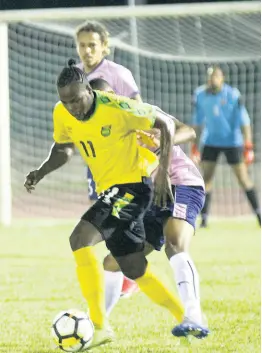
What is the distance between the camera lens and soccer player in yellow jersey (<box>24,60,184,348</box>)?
176 inches

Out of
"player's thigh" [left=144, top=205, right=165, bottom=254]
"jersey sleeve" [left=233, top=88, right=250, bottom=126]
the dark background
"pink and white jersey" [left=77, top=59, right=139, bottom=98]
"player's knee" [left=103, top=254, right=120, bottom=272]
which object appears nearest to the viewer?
"player's thigh" [left=144, top=205, right=165, bottom=254]

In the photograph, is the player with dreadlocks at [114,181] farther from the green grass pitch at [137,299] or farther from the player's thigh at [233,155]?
the player's thigh at [233,155]

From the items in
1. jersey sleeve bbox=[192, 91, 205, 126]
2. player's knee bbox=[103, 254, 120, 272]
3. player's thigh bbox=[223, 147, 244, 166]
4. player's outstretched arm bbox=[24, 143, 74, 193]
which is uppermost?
player's outstretched arm bbox=[24, 143, 74, 193]

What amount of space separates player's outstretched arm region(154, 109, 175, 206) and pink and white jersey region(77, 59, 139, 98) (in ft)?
3.66

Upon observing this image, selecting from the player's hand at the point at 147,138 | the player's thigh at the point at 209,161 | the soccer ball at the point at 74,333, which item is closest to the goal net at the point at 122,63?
the player's thigh at the point at 209,161

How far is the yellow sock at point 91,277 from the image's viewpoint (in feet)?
15.0

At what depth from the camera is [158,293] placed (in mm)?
4656

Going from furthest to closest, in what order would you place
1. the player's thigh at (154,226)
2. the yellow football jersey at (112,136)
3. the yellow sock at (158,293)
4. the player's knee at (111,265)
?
the player's knee at (111,265) → the player's thigh at (154,226) → the yellow sock at (158,293) → the yellow football jersey at (112,136)

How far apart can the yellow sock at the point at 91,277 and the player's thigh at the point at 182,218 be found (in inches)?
16.1

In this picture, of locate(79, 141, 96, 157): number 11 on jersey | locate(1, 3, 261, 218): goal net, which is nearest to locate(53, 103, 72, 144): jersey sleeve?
locate(79, 141, 96, 157): number 11 on jersey

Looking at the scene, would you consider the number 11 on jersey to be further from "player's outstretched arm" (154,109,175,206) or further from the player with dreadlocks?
"player's outstretched arm" (154,109,175,206)

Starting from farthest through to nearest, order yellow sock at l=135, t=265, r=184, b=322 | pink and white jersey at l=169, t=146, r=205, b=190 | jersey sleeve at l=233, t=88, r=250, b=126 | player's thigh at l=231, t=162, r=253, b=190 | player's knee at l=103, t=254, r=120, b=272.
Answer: jersey sleeve at l=233, t=88, r=250, b=126, player's thigh at l=231, t=162, r=253, b=190, player's knee at l=103, t=254, r=120, b=272, pink and white jersey at l=169, t=146, r=205, b=190, yellow sock at l=135, t=265, r=184, b=322

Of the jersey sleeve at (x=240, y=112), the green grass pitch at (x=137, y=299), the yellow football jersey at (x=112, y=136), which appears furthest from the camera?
the jersey sleeve at (x=240, y=112)

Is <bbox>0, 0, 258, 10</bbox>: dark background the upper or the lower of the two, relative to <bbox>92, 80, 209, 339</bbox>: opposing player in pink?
lower
